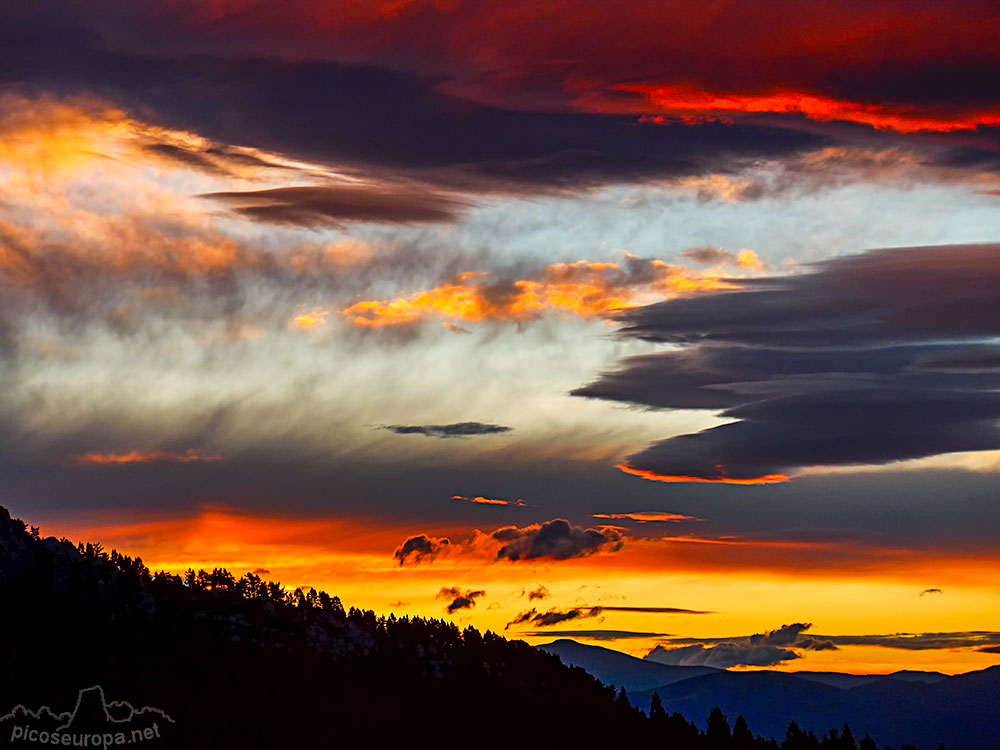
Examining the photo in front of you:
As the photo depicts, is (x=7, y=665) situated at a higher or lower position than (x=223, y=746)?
higher

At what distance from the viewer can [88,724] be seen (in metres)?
178

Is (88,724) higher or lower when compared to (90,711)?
lower

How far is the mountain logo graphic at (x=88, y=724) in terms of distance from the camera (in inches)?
6501

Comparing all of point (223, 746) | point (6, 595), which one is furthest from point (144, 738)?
point (6, 595)

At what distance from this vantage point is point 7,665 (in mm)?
182500

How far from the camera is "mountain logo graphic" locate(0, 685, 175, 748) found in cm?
16512

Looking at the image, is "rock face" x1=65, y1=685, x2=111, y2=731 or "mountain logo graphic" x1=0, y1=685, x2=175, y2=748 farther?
"rock face" x1=65, y1=685, x2=111, y2=731

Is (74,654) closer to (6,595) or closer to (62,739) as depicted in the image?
(6,595)

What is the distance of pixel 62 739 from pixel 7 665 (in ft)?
73.3

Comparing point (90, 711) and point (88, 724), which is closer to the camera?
point (88, 724)

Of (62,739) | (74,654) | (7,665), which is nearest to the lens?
(62,739)

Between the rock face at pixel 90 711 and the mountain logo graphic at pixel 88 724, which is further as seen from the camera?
the rock face at pixel 90 711

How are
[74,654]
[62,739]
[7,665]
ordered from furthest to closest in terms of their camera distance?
1. [74,654]
2. [7,665]
3. [62,739]

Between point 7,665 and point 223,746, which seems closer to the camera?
point 7,665
